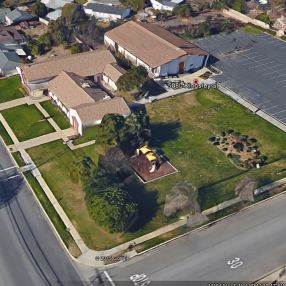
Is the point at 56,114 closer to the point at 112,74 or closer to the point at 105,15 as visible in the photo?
the point at 112,74

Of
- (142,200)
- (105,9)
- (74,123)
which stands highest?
(142,200)

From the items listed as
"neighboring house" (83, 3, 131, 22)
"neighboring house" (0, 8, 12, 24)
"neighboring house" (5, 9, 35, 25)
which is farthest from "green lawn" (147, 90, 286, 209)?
"neighboring house" (0, 8, 12, 24)

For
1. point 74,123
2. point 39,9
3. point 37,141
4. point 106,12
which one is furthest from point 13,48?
point 37,141

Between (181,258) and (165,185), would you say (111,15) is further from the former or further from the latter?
(181,258)

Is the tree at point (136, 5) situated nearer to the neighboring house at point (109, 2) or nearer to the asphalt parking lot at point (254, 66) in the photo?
the neighboring house at point (109, 2)

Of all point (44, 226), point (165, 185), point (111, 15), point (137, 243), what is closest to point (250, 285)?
point (137, 243)

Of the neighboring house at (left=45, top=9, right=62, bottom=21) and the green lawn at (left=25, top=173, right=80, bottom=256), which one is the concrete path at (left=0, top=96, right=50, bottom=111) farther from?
the neighboring house at (left=45, top=9, right=62, bottom=21)

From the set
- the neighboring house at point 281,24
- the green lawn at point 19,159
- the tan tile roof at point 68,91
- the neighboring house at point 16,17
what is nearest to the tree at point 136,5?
the neighboring house at point 16,17

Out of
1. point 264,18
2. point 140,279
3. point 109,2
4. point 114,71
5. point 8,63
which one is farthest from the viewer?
point 109,2
